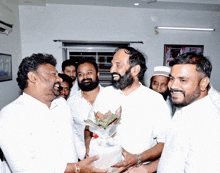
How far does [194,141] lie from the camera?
0.94 meters

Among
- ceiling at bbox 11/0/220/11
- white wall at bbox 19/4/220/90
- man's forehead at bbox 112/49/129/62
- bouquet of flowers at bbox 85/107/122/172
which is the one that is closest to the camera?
bouquet of flowers at bbox 85/107/122/172

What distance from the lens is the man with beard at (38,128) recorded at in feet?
3.51

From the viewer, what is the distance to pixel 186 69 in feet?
3.61

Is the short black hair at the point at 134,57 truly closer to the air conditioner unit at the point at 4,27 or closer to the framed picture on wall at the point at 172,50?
the air conditioner unit at the point at 4,27

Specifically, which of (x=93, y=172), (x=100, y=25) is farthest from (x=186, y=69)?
(x=100, y=25)

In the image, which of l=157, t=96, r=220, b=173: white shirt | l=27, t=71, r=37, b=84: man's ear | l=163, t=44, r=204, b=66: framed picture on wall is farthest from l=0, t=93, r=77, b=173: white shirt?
l=163, t=44, r=204, b=66: framed picture on wall

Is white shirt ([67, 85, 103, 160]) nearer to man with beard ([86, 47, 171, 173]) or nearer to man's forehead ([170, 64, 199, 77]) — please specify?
man with beard ([86, 47, 171, 173])

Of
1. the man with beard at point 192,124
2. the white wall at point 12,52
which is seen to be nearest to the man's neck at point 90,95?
the man with beard at point 192,124

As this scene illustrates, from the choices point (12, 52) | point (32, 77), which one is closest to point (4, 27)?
point (12, 52)

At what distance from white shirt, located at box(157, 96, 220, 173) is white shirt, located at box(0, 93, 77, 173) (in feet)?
2.48

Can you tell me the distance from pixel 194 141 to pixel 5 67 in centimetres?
328

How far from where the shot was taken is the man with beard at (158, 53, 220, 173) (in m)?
0.90

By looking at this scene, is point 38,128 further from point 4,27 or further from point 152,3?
point 152,3

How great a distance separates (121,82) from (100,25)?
302 centimetres
